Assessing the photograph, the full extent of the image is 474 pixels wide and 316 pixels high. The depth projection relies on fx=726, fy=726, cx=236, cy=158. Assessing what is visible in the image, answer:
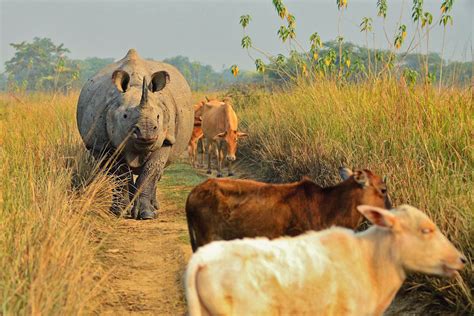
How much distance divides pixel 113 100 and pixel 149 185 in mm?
1287

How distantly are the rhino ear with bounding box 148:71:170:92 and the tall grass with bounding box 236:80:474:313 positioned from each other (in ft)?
6.79

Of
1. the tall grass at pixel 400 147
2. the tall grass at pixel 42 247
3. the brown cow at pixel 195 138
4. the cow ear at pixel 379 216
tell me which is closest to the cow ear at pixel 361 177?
the tall grass at pixel 400 147

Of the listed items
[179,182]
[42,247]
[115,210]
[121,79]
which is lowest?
[179,182]

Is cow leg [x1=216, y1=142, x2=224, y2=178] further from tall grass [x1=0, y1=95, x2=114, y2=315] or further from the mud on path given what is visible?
tall grass [x1=0, y1=95, x2=114, y2=315]

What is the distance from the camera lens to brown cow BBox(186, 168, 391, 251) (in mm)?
5547

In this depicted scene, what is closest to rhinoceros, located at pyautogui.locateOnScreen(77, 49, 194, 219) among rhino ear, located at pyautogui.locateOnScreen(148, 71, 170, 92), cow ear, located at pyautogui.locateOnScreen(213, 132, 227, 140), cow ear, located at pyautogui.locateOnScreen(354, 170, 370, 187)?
rhino ear, located at pyautogui.locateOnScreen(148, 71, 170, 92)

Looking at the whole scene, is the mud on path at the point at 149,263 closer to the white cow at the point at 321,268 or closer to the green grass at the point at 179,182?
the green grass at the point at 179,182

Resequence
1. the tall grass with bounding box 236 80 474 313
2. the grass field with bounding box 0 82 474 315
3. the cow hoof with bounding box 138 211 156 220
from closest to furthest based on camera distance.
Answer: the grass field with bounding box 0 82 474 315 → the tall grass with bounding box 236 80 474 313 → the cow hoof with bounding box 138 211 156 220

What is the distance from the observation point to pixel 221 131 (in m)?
15.0

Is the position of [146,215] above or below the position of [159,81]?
below

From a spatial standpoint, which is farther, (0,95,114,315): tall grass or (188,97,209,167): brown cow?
(188,97,209,167): brown cow

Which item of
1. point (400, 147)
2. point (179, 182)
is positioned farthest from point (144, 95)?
point (179, 182)

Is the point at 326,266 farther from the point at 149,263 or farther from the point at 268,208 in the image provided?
the point at 149,263

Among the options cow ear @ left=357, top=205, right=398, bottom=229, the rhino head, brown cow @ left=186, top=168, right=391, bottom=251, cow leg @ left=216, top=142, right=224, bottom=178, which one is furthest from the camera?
cow leg @ left=216, top=142, right=224, bottom=178
